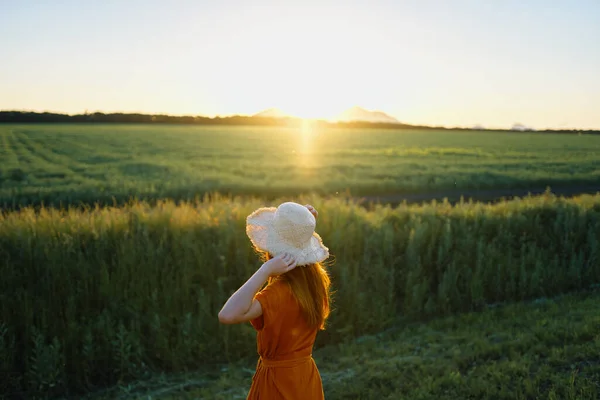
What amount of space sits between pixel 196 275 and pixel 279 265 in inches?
225

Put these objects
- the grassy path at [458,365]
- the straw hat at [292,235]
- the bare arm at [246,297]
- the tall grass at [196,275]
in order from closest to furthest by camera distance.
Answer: the bare arm at [246,297] < the straw hat at [292,235] < the grassy path at [458,365] < the tall grass at [196,275]

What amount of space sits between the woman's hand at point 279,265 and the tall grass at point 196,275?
4.61m

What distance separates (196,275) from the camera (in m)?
8.40

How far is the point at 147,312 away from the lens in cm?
763

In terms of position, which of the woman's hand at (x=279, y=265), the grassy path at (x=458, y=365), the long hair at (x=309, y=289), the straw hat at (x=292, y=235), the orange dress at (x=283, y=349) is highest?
the straw hat at (x=292, y=235)

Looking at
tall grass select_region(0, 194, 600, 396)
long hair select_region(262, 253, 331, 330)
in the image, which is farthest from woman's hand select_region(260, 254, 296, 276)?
tall grass select_region(0, 194, 600, 396)

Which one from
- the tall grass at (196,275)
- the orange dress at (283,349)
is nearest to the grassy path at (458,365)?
the tall grass at (196,275)

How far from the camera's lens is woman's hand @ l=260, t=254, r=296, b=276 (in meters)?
2.89

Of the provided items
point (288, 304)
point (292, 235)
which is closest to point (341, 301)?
point (288, 304)

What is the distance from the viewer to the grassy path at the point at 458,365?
5.51 meters

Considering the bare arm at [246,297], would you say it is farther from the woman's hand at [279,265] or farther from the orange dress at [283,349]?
the orange dress at [283,349]

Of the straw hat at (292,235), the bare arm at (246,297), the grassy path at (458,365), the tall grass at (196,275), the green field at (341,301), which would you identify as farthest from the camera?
the tall grass at (196,275)

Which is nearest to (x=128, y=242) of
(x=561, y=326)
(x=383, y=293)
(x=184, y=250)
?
(x=184, y=250)

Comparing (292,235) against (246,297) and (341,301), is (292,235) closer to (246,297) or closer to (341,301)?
(246,297)
